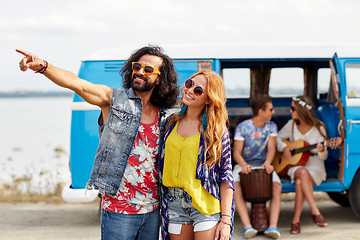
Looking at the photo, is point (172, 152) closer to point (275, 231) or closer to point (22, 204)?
point (275, 231)

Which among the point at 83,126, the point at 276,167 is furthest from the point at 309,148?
the point at 83,126

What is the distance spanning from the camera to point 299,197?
19.5 ft

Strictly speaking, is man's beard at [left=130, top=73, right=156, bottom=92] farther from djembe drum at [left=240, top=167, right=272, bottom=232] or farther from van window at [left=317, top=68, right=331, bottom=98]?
van window at [left=317, top=68, right=331, bottom=98]

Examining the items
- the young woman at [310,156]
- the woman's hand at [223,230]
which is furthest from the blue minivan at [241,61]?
the woman's hand at [223,230]

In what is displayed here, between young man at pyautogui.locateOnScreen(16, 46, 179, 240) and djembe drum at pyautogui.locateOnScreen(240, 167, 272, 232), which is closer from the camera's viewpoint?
young man at pyautogui.locateOnScreen(16, 46, 179, 240)

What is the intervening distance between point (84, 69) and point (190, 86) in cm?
315

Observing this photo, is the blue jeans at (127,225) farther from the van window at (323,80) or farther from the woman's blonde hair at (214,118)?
the van window at (323,80)

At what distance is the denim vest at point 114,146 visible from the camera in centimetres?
280

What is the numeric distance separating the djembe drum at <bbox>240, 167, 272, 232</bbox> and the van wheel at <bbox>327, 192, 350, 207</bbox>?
2.14 m

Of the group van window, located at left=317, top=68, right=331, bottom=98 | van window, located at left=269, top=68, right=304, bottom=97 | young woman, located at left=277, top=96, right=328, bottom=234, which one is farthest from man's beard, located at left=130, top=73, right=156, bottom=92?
van window, located at left=269, top=68, right=304, bottom=97

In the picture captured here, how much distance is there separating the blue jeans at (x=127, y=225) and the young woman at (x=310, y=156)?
10.8 ft

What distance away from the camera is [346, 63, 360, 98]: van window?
5984 millimetres

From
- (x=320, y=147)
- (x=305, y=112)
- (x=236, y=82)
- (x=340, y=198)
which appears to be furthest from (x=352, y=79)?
(x=340, y=198)

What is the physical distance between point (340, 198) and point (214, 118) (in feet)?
16.9
